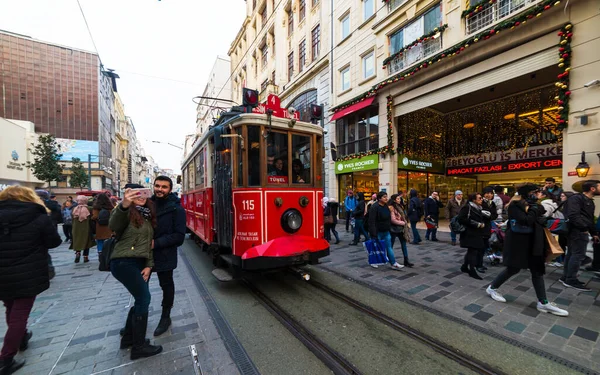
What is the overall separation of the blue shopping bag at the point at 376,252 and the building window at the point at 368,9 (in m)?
13.0

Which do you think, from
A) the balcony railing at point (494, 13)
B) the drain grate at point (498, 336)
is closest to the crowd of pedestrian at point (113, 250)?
the drain grate at point (498, 336)

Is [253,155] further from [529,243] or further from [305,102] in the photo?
[305,102]

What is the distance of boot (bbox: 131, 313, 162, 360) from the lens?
8.72 feet

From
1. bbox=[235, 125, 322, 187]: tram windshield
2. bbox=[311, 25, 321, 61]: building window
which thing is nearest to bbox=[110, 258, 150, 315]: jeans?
bbox=[235, 125, 322, 187]: tram windshield

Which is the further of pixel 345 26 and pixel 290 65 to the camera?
pixel 290 65

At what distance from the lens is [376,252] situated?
601cm

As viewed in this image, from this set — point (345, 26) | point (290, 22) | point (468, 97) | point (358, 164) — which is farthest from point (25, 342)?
point (290, 22)

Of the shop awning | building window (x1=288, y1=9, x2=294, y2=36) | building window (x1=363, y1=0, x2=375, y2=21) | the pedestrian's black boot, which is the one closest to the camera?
the pedestrian's black boot

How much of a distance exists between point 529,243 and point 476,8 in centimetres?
927

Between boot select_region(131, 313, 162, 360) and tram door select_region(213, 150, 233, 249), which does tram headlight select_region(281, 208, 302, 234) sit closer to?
tram door select_region(213, 150, 233, 249)

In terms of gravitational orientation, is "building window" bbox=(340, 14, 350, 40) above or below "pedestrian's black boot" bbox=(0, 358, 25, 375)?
above

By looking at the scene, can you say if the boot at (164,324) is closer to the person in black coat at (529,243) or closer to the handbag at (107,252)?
the handbag at (107,252)

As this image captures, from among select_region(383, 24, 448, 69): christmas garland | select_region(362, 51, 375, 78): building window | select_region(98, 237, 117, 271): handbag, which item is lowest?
select_region(98, 237, 117, 271): handbag

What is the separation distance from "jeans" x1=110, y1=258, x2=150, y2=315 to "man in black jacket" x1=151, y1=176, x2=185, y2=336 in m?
0.32
